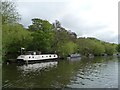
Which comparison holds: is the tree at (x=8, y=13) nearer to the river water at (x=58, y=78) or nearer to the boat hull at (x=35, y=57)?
the river water at (x=58, y=78)

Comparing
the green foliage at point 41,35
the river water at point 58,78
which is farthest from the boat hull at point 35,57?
the river water at point 58,78

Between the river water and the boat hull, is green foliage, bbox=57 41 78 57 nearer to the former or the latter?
the boat hull

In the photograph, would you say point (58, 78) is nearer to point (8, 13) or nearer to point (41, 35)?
point (8, 13)

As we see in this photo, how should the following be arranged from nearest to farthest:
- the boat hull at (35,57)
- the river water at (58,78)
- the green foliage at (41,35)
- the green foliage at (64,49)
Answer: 1. the river water at (58,78)
2. the boat hull at (35,57)
3. the green foliage at (41,35)
4. the green foliage at (64,49)

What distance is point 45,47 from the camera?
8350 cm

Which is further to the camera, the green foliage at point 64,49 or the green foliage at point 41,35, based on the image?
the green foliage at point 64,49

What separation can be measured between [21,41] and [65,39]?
93.0 ft

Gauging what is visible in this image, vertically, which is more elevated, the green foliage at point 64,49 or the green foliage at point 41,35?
the green foliage at point 41,35

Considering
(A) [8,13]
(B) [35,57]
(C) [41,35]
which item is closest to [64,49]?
(C) [41,35]

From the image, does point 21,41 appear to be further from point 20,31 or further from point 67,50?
point 67,50

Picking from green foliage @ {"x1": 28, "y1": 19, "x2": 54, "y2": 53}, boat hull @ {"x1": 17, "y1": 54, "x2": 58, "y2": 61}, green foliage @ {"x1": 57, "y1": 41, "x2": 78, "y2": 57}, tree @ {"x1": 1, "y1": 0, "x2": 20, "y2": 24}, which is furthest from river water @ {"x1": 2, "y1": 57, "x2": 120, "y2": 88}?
green foliage @ {"x1": 57, "y1": 41, "x2": 78, "y2": 57}

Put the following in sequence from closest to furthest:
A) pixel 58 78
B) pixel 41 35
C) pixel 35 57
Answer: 1. pixel 58 78
2. pixel 35 57
3. pixel 41 35

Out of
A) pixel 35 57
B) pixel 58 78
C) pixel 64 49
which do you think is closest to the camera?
pixel 58 78

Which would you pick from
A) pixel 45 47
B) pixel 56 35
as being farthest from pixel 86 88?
pixel 56 35
